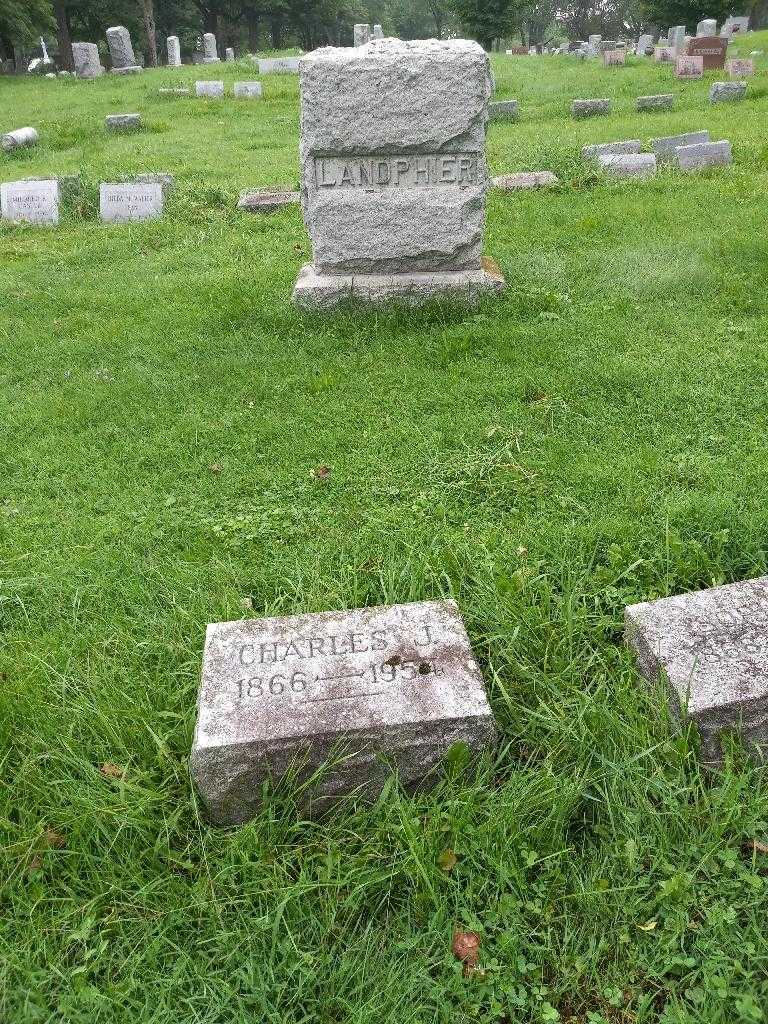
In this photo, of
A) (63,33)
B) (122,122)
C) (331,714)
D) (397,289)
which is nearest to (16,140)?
(122,122)

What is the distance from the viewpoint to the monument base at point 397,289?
5.34 meters

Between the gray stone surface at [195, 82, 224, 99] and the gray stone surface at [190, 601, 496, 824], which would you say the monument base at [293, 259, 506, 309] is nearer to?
the gray stone surface at [190, 601, 496, 824]

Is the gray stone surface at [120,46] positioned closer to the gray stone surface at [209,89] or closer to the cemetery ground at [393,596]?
the gray stone surface at [209,89]

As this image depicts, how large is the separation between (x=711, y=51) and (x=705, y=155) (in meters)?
12.6

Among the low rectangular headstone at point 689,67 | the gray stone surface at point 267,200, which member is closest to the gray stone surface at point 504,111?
the low rectangular headstone at point 689,67

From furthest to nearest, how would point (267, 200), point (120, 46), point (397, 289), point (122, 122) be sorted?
point (120, 46), point (122, 122), point (267, 200), point (397, 289)

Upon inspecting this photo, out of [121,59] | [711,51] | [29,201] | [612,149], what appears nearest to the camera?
[29,201]

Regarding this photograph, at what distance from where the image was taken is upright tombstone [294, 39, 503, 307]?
479 cm

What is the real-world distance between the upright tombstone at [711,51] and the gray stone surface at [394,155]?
16815 mm

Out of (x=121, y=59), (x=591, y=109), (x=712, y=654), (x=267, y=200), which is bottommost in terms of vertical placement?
(x=712, y=654)

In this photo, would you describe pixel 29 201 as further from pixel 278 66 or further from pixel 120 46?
pixel 120 46

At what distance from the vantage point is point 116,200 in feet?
28.3

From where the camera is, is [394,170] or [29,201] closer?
[394,170]

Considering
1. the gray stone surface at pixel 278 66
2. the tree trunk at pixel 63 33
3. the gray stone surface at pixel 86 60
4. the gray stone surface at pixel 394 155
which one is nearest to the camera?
the gray stone surface at pixel 394 155
